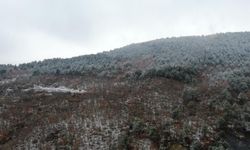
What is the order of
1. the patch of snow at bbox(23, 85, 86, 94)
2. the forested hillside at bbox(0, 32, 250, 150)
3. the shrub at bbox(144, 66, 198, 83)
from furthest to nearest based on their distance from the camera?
the patch of snow at bbox(23, 85, 86, 94) → the shrub at bbox(144, 66, 198, 83) → the forested hillside at bbox(0, 32, 250, 150)

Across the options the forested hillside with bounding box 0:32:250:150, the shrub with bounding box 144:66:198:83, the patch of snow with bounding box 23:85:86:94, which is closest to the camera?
the forested hillside with bounding box 0:32:250:150

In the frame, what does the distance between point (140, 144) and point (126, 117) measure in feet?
20.8

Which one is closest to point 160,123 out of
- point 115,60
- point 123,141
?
point 123,141

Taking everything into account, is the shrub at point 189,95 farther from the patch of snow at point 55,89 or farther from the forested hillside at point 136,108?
the patch of snow at point 55,89

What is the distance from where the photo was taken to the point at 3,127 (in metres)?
48.5

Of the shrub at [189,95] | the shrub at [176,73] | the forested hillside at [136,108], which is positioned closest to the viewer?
the forested hillside at [136,108]

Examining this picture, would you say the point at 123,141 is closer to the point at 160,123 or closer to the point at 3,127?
the point at 160,123

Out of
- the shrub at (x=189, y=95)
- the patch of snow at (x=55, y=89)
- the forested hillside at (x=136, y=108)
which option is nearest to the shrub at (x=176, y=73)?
the forested hillside at (x=136, y=108)

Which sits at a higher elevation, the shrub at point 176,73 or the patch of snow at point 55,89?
the shrub at point 176,73

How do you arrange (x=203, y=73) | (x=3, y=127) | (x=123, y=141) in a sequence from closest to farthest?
1. (x=123, y=141)
2. (x=3, y=127)
3. (x=203, y=73)

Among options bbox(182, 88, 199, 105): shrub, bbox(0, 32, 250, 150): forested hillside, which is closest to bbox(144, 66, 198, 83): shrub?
bbox(0, 32, 250, 150): forested hillside

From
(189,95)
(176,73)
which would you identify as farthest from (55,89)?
(189,95)

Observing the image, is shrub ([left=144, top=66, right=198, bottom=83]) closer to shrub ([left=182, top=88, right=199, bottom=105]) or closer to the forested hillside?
the forested hillside

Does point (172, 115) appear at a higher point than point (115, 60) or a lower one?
lower
